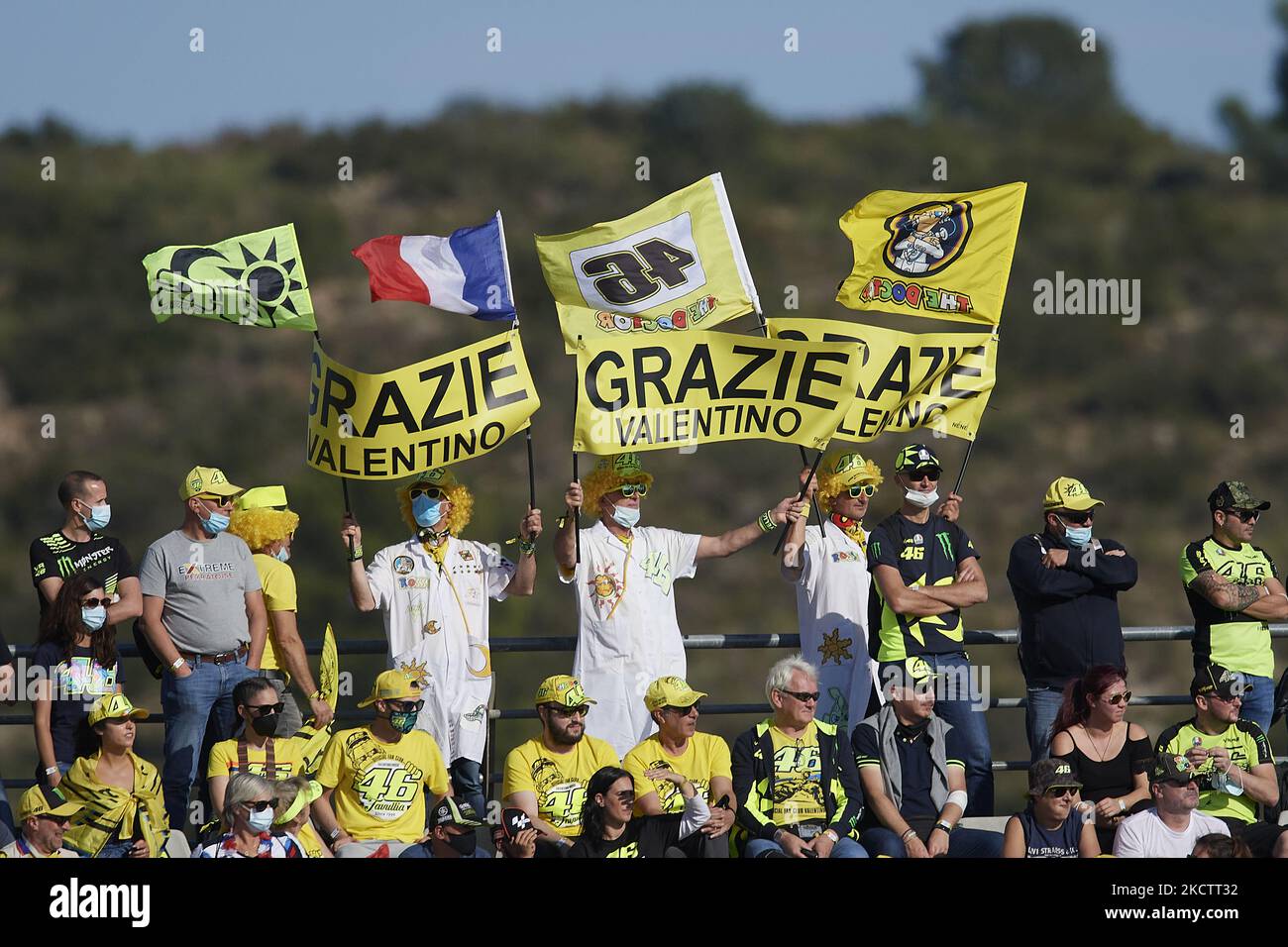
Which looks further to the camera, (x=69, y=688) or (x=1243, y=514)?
(x=1243, y=514)

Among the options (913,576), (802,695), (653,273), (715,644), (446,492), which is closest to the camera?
(802,695)

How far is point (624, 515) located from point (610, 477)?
214 mm

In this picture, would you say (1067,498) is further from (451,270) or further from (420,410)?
(451,270)

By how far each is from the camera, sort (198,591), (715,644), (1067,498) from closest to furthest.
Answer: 1. (198,591)
2. (1067,498)
3. (715,644)

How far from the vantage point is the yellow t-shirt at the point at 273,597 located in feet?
35.8

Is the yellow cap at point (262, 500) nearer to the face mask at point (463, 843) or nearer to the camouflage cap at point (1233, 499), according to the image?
the face mask at point (463, 843)

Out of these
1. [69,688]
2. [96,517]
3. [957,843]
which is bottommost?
[957,843]

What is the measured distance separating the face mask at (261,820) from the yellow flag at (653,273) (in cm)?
349

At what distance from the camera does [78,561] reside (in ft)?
34.3

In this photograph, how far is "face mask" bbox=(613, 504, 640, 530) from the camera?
36.4 ft

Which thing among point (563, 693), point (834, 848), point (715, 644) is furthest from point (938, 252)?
point (834, 848)

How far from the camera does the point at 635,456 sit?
11344 millimetres

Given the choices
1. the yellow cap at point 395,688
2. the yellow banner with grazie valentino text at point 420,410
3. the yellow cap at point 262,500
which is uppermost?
the yellow banner with grazie valentino text at point 420,410
